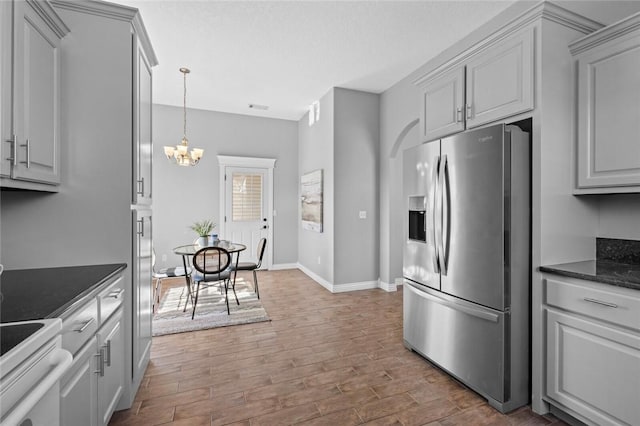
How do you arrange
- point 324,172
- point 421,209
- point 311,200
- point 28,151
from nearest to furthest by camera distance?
1. point 28,151
2. point 421,209
3. point 324,172
4. point 311,200

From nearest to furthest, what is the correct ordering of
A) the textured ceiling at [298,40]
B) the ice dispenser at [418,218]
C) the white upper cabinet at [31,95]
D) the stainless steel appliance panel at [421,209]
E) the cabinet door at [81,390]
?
the cabinet door at [81,390], the white upper cabinet at [31,95], the stainless steel appliance panel at [421,209], the ice dispenser at [418,218], the textured ceiling at [298,40]

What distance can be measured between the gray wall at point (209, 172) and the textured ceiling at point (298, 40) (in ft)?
3.23

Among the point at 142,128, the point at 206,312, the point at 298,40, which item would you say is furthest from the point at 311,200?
the point at 142,128

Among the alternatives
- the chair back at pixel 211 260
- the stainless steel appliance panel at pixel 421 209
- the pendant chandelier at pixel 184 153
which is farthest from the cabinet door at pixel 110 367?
the pendant chandelier at pixel 184 153

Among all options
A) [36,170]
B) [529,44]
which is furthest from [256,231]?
[529,44]

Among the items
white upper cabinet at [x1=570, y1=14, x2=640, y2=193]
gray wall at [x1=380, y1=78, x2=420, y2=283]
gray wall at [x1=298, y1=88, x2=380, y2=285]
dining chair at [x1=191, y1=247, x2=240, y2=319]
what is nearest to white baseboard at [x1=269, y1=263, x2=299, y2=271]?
gray wall at [x1=298, y1=88, x2=380, y2=285]

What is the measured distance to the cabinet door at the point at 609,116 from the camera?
1.84 meters

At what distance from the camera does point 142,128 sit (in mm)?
2217

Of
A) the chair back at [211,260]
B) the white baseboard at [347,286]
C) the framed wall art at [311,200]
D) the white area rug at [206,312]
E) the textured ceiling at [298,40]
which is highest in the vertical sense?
the textured ceiling at [298,40]

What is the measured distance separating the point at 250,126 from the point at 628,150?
5739 mm

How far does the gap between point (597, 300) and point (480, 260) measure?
2.00 feet

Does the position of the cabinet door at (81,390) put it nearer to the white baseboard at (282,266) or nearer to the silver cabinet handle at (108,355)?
the silver cabinet handle at (108,355)

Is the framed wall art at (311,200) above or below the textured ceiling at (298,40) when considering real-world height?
below

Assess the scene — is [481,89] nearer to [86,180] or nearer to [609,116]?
[609,116]
